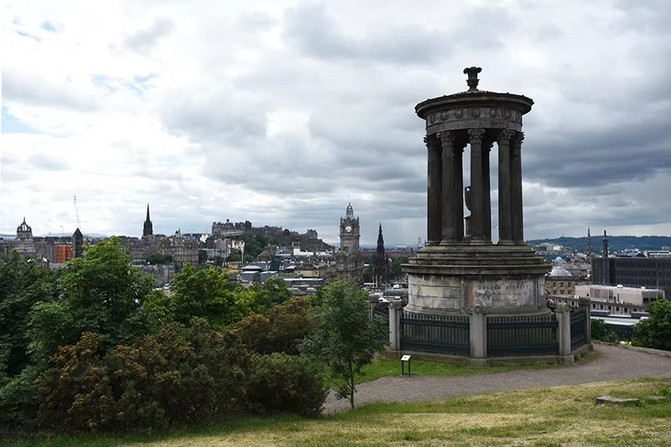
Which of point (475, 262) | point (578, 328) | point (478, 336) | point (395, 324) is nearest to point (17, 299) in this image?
point (395, 324)

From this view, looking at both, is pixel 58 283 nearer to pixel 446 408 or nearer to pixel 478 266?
pixel 446 408

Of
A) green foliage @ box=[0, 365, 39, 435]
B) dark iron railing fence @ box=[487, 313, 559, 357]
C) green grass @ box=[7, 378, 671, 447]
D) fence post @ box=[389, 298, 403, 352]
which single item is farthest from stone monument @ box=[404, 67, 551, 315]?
green foliage @ box=[0, 365, 39, 435]

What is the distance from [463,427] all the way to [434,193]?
19509 mm

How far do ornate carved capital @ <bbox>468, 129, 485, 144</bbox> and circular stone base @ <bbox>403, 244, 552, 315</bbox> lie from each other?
5044 millimetres

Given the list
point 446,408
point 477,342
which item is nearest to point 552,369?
point 477,342

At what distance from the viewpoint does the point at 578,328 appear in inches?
1158

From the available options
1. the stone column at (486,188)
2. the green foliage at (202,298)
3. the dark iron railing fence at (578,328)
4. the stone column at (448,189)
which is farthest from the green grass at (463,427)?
the green foliage at (202,298)

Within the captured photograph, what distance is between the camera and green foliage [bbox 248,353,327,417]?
18.0 meters

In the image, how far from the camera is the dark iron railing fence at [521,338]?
2647 centimetres

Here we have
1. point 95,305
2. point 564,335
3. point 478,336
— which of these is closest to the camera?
point 95,305

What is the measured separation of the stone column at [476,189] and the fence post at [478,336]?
4.98 metres

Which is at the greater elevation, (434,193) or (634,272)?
(434,193)

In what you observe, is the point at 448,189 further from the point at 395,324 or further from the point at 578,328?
the point at 578,328

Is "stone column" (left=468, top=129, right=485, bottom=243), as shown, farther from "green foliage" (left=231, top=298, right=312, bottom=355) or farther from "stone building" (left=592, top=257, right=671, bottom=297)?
"stone building" (left=592, top=257, right=671, bottom=297)
